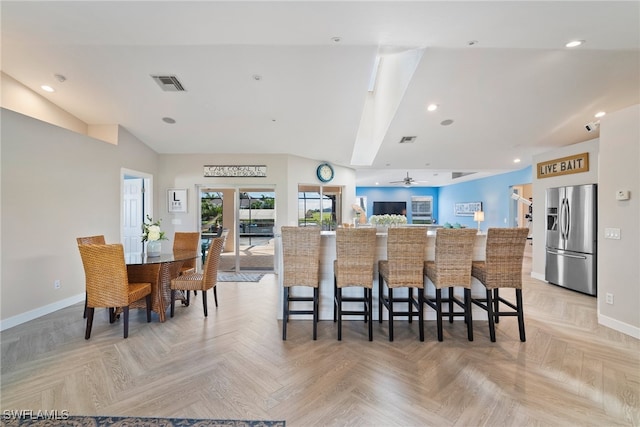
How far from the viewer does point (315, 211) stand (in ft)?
21.6

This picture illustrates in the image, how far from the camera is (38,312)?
3.37 metres

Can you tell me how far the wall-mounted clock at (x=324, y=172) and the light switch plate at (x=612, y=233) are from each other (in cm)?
479

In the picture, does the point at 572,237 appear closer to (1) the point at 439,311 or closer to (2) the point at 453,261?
(2) the point at 453,261

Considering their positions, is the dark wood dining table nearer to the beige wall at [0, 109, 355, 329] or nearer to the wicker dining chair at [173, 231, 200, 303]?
the wicker dining chair at [173, 231, 200, 303]

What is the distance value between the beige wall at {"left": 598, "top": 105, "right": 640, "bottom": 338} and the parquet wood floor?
0.92ft

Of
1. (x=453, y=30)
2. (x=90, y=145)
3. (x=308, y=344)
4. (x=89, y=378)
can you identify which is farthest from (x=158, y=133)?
(x=453, y=30)

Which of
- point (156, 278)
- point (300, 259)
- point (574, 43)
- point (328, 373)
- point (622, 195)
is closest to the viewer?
point (328, 373)

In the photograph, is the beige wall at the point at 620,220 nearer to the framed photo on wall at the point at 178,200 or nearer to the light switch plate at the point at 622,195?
the light switch plate at the point at 622,195

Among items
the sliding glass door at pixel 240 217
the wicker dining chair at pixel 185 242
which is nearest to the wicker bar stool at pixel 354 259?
the wicker dining chair at pixel 185 242

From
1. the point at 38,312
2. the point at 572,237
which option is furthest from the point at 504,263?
the point at 38,312

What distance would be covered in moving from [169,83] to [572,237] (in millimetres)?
6743

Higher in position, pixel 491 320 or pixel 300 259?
pixel 300 259

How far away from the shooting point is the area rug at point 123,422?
1.69m

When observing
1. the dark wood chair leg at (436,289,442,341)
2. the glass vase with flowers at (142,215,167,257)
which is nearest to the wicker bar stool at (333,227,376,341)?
the dark wood chair leg at (436,289,442,341)
